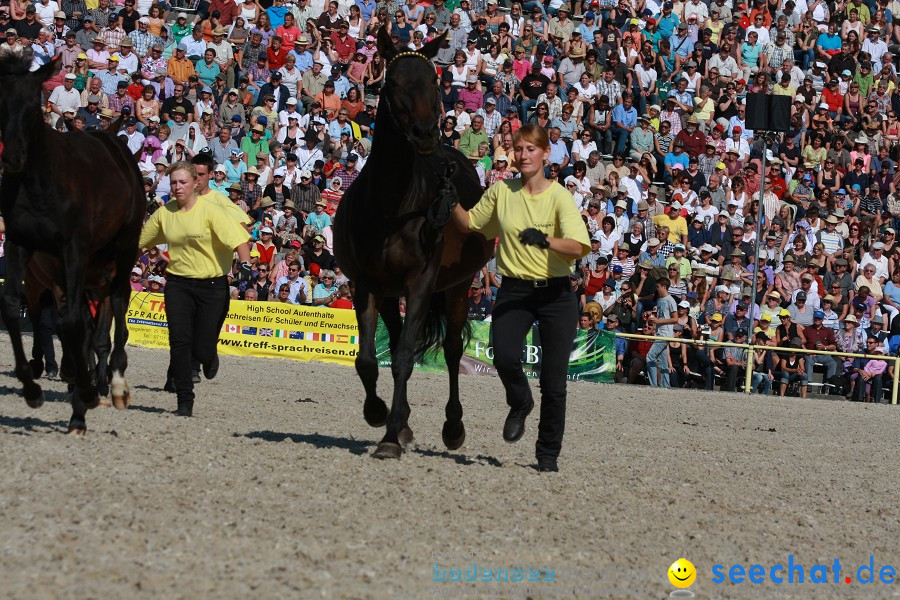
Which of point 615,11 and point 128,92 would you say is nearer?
point 128,92

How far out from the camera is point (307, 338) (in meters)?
19.7

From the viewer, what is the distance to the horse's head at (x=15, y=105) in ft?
26.3

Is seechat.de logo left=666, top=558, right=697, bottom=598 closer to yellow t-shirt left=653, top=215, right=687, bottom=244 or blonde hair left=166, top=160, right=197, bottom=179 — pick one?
blonde hair left=166, top=160, right=197, bottom=179

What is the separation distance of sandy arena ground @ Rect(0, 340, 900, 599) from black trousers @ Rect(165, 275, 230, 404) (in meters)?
0.37

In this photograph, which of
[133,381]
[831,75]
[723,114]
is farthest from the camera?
[831,75]

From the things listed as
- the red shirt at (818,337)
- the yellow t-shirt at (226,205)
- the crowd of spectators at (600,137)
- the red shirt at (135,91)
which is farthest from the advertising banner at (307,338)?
the yellow t-shirt at (226,205)

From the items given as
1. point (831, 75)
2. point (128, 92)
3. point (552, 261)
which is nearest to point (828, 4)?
point (831, 75)

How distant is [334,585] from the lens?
195 inches

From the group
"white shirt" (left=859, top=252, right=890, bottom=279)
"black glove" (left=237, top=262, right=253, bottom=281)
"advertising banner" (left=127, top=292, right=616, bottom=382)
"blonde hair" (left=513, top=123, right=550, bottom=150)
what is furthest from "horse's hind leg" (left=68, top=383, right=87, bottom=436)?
"white shirt" (left=859, top=252, right=890, bottom=279)

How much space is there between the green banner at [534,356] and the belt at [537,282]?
10.8 m

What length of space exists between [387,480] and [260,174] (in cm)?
1468

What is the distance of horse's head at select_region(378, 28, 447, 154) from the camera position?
7820 mm

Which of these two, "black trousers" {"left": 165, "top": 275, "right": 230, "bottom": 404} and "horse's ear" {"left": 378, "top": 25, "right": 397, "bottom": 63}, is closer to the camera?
"horse's ear" {"left": 378, "top": 25, "right": 397, "bottom": 63}

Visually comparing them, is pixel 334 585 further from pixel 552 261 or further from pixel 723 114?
pixel 723 114
